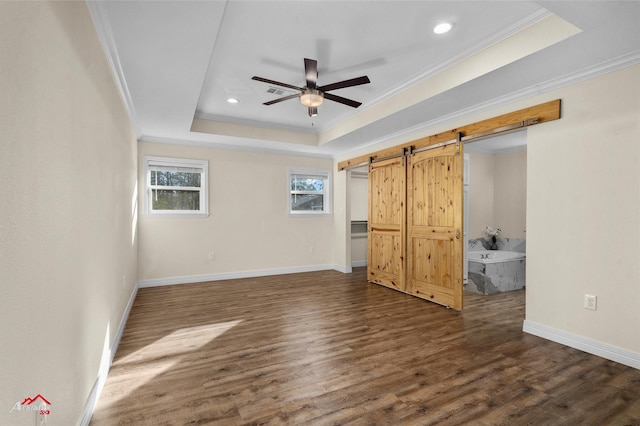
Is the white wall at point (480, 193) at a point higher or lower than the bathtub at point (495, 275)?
higher

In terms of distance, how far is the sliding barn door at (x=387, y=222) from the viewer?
4.90 m

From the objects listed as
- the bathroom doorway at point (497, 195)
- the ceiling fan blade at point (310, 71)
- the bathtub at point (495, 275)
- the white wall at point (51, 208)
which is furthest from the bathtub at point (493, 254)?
the white wall at point (51, 208)

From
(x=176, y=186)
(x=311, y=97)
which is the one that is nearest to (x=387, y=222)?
(x=311, y=97)

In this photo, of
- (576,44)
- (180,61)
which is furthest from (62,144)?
(576,44)

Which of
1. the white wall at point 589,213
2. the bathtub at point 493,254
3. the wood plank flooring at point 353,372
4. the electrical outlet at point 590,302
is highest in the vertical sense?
the white wall at point 589,213

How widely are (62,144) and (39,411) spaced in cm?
106

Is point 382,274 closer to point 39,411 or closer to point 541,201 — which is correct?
point 541,201

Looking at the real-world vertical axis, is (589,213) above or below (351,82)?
below

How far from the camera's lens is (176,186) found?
550 cm

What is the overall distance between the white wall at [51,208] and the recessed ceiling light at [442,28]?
8.09 ft

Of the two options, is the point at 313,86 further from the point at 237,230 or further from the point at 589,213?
the point at 237,230

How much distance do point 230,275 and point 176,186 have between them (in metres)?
1.86

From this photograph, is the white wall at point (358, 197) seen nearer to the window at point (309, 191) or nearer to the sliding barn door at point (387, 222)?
the window at point (309, 191)

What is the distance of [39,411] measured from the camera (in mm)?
1135
